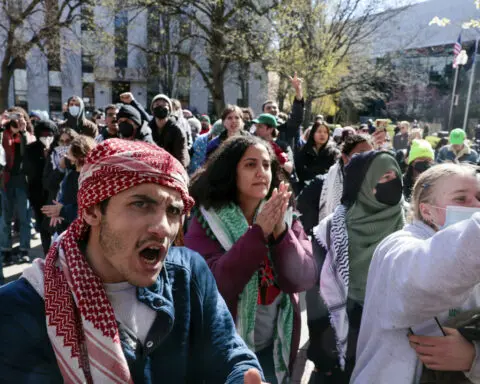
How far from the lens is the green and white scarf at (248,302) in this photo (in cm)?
208

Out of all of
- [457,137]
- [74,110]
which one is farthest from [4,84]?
[457,137]

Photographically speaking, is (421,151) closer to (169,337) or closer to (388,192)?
(388,192)

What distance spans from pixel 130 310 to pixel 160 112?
174 inches

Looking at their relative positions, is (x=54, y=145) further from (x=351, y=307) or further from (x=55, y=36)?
(x=55, y=36)

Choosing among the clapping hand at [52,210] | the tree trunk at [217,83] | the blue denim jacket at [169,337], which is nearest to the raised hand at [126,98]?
the clapping hand at [52,210]

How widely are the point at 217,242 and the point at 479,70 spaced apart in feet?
124

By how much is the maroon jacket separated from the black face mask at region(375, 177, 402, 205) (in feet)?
1.77

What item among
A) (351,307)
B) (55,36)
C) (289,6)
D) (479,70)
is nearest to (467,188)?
(351,307)

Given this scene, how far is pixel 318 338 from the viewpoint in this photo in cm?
314

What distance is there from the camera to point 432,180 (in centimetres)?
178

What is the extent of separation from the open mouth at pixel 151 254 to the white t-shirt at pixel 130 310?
118 mm

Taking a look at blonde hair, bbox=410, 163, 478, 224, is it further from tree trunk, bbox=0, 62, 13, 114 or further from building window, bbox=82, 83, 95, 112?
building window, bbox=82, 83, 95, 112

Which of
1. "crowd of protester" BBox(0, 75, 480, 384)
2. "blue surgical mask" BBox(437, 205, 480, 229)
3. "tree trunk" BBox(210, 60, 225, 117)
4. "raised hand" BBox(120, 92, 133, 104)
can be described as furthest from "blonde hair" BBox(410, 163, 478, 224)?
"tree trunk" BBox(210, 60, 225, 117)

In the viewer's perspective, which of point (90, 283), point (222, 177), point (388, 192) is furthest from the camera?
point (388, 192)
